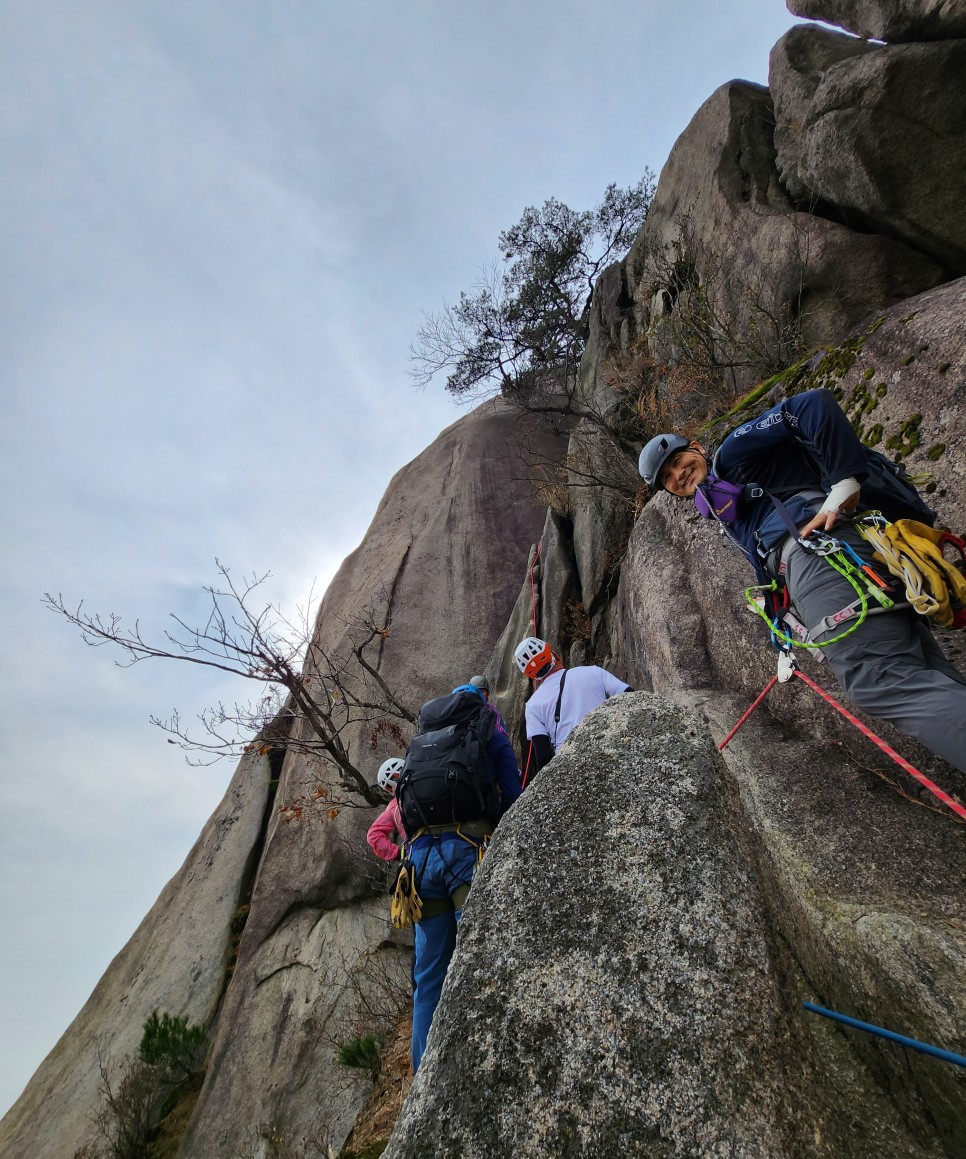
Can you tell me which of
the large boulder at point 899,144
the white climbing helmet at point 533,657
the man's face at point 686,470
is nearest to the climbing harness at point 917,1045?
the man's face at point 686,470

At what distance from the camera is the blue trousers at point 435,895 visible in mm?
4512

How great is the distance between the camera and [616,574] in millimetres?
9992

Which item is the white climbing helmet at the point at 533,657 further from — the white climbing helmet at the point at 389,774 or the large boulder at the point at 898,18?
the large boulder at the point at 898,18

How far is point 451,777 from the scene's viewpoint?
4609mm

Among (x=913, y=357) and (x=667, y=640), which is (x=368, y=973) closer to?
(x=667, y=640)

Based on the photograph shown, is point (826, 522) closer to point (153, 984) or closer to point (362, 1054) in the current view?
point (362, 1054)

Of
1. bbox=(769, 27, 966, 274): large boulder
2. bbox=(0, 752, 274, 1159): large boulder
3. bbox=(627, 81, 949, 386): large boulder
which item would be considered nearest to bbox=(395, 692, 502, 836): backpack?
bbox=(627, 81, 949, 386): large boulder

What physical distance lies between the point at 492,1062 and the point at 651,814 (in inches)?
40.5

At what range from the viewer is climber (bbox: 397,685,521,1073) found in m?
4.54

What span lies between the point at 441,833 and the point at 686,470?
3.06 m

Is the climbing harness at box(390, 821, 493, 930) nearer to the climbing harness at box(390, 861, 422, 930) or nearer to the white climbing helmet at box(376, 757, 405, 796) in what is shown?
the climbing harness at box(390, 861, 422, 930)

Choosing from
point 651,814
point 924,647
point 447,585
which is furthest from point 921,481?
point 447,585

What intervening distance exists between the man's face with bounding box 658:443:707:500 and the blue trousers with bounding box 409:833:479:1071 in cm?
287

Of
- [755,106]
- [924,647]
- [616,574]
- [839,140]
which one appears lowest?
[924,647]
